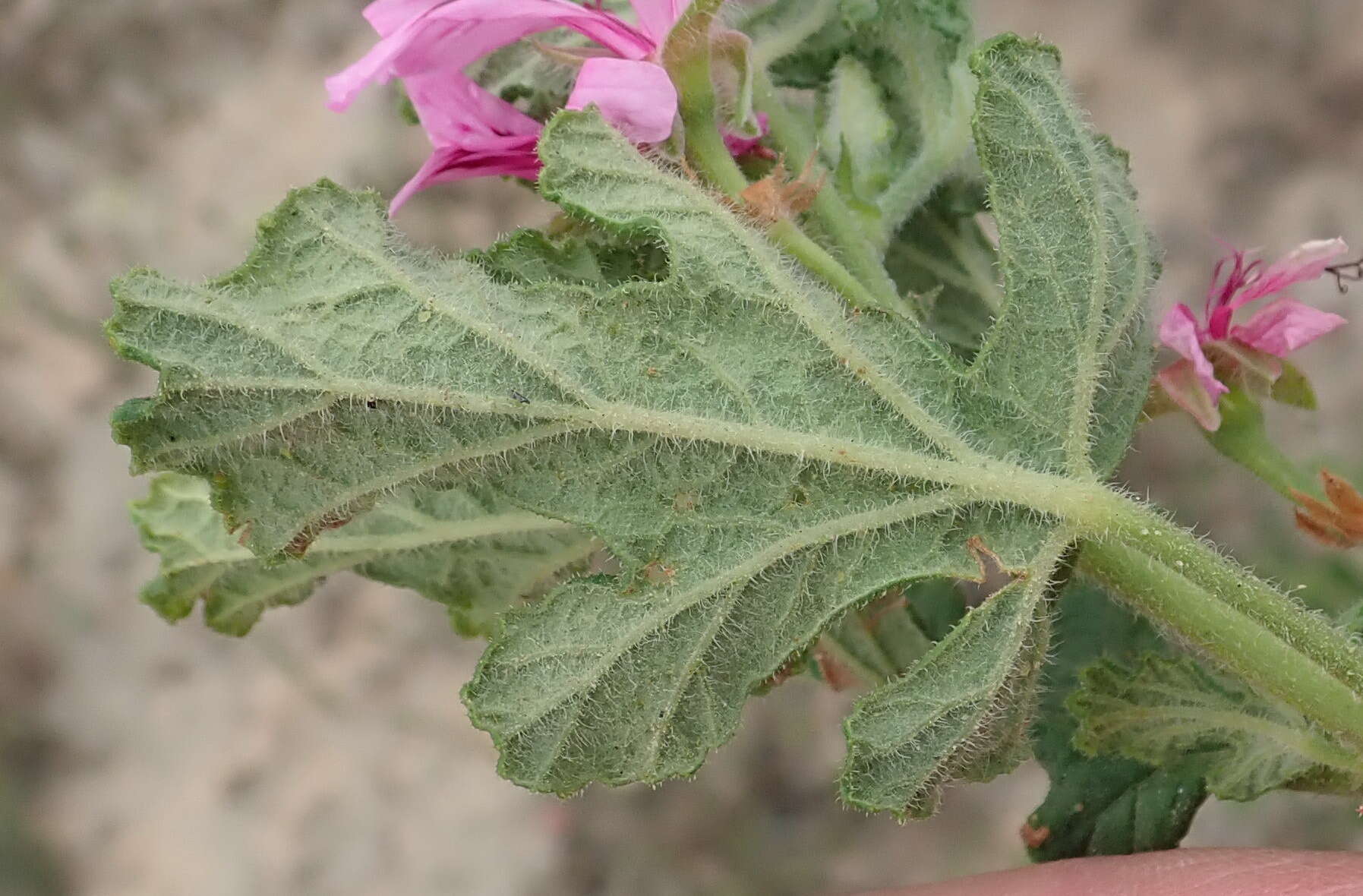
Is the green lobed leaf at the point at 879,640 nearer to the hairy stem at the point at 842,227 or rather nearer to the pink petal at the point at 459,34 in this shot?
the hairy stem at the point at 842,227

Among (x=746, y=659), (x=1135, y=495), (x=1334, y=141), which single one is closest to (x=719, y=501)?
(x=746, y=659)

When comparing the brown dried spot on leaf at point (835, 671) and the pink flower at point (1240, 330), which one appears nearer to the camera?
the pink flower at point (1240, 330)

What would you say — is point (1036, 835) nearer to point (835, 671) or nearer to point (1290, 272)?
point (835, 671)

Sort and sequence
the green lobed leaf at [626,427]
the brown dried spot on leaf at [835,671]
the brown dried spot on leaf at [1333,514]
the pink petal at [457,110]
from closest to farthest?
the green lobed leaf at [626,427] → the pink petal at [457,110] → the brown dried spot on leaf at [1333,514] → the brown dried spot on leaf at [835,671]

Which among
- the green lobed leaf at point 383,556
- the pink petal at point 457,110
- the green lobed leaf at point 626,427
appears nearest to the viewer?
the green lobed leaf at point 626,427

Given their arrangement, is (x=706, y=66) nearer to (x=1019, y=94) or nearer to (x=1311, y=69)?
(x=1019, y=94)

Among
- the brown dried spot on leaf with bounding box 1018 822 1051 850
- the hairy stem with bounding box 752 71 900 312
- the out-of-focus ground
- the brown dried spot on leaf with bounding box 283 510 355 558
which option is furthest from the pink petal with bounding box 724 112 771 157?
the out-of-focus ground

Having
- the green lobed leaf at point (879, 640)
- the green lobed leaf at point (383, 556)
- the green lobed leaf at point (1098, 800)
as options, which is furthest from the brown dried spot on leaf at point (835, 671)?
the green lobed leaf at point (383, 556)

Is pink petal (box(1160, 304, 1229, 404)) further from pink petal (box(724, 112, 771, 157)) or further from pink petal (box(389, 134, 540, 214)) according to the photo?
pink petal (box(389, 134, 540, 214))
